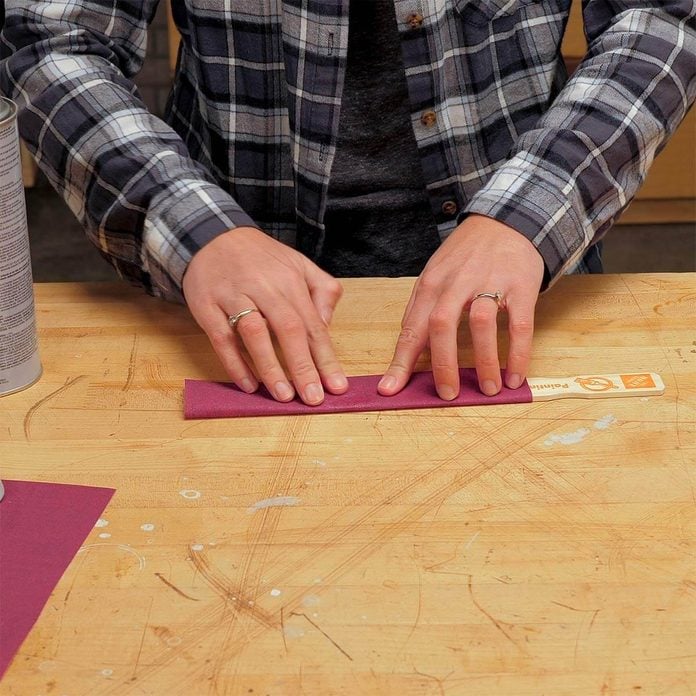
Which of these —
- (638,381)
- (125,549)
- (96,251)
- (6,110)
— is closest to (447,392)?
(638,381)

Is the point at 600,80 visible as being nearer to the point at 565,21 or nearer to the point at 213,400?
the point at 565,21

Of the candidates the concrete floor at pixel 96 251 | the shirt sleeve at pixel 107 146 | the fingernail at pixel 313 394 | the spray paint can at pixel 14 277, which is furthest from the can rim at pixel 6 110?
the concrete floor at pixel 96 251

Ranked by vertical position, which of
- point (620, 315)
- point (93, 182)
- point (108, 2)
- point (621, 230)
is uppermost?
point (108, 2)

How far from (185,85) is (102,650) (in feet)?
2.53

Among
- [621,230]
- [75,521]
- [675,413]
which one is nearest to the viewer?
[75,521]

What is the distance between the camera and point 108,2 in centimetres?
99

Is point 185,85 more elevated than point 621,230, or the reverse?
point 185,85

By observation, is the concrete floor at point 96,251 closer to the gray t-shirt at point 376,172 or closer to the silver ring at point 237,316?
the gray t-shirt at point 376,172

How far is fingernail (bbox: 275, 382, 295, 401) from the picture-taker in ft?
2.58

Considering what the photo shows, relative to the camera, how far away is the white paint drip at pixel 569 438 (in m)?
0.73

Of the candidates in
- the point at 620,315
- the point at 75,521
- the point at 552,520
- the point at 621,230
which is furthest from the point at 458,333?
the point at 621,230

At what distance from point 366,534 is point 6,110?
1.29 feet

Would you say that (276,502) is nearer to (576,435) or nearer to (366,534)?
(366,534)

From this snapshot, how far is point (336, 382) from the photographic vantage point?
791 mm
